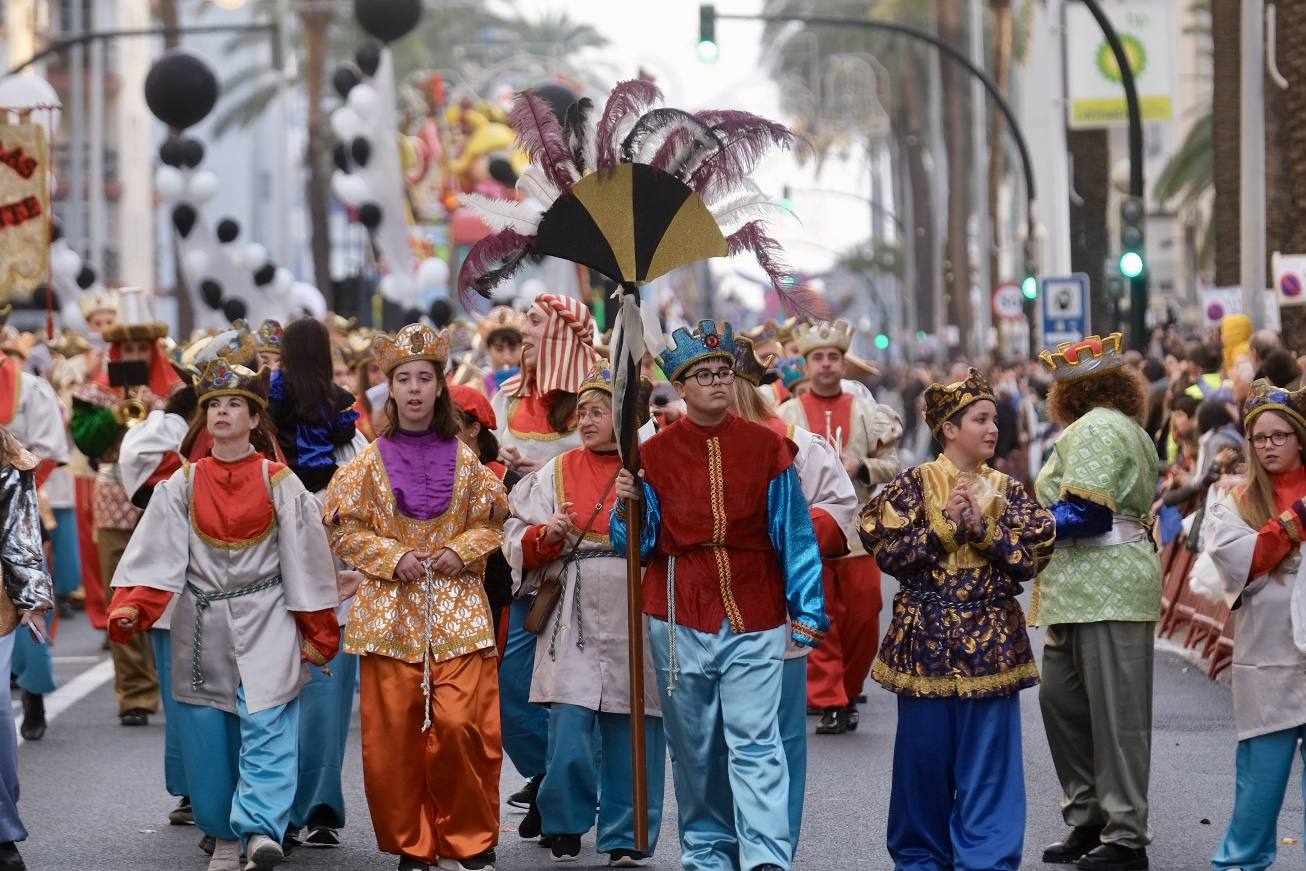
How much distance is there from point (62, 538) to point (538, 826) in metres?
9.44

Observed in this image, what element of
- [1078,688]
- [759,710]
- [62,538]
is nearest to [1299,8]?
[62,538]

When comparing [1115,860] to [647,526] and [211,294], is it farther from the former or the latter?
[211,294]

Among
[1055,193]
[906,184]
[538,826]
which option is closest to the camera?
[538,826]

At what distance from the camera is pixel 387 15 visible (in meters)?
28.1

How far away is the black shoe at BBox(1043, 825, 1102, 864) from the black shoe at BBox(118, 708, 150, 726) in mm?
5743

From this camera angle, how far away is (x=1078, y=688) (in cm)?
877

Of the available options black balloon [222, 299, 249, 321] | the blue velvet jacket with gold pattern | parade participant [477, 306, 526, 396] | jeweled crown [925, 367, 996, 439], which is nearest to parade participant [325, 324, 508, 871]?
the blue velvet jacket with gold pattern

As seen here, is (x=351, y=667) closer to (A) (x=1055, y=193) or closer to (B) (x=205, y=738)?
(B) (x=205, y=738)

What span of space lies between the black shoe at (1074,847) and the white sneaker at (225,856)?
9.64 ft

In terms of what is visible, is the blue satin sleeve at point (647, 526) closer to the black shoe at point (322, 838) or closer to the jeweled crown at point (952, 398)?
the jeweled crown at point (952, 398)

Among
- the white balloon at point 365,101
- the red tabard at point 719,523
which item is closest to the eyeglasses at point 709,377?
the red tabard at point 719,523

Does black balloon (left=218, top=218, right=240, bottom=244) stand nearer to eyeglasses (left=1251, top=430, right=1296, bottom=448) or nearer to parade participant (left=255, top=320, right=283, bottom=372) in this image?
parade participant (left=255, top=320, right=283, bottom=372)

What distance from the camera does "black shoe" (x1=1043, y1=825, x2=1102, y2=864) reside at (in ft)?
28.7

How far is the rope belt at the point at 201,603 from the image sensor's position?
28.3 ft
